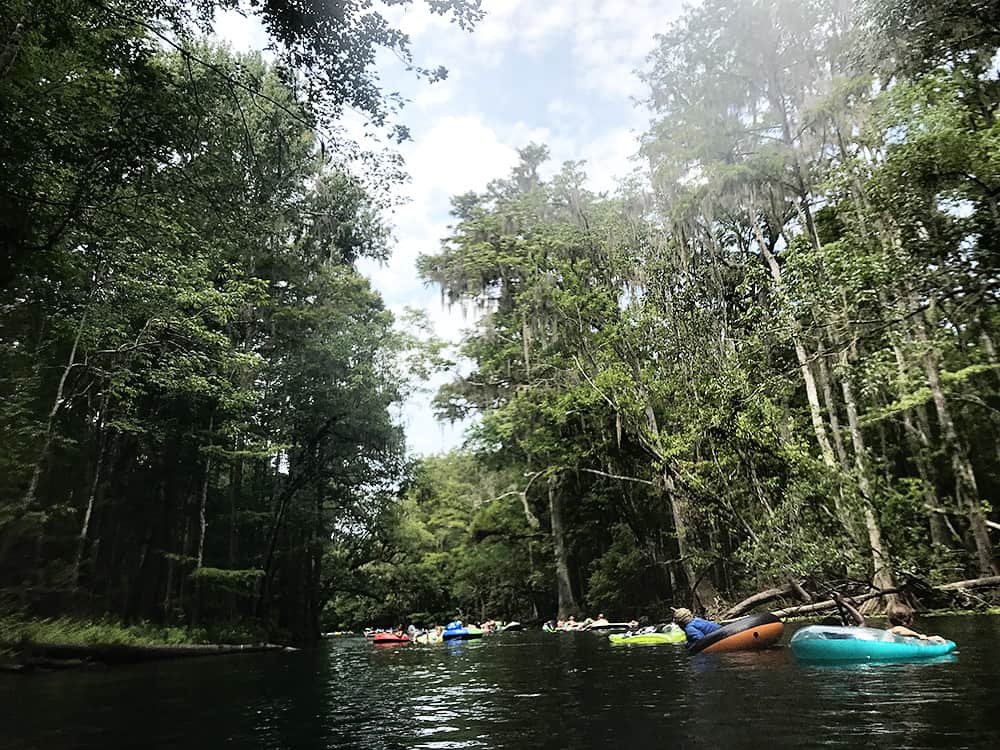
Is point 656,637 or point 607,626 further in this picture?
point 607,626

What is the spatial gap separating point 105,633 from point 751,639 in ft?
54.7

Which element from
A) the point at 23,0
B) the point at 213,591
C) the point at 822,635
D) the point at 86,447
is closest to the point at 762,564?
the point at 822,635

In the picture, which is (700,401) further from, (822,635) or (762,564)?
(822,635)

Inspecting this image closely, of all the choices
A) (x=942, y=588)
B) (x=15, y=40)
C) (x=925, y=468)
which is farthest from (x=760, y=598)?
(x=15, y=40)

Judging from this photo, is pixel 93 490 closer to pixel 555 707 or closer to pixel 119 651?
pixel 119 651

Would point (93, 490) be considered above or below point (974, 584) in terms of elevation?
above

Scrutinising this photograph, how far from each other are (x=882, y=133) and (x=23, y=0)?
1721 cm

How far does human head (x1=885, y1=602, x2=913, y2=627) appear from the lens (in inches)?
570

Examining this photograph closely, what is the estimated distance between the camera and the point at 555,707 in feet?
24.7

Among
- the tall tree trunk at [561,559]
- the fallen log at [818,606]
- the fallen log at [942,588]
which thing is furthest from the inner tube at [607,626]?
the fallen log at [942,588]

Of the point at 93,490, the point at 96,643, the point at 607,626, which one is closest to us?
the point at 96,643

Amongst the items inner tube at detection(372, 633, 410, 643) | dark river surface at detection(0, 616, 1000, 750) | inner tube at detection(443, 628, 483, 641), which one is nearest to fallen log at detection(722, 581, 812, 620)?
dark river surface at detection(0, 616, 1000, 750)

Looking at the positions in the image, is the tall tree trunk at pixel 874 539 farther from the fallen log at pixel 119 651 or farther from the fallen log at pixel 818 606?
the fallen log at pixel 119 651

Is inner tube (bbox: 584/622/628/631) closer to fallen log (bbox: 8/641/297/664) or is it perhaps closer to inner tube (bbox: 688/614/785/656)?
fallen log (bbox: 8/641/297/664)
